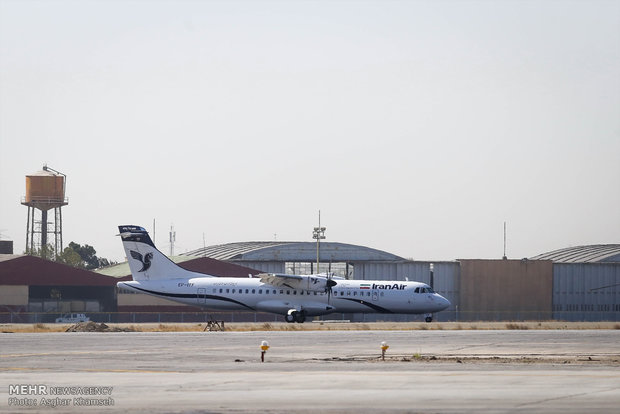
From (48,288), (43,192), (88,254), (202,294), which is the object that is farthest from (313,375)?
(88,254)

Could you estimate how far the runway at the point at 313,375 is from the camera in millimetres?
20562

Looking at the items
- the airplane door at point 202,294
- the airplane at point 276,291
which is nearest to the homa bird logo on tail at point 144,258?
the airplane at point 276,291

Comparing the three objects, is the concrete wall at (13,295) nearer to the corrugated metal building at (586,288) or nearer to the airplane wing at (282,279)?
the airplane wing at (282,279)

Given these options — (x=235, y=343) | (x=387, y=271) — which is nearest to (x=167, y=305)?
(x=387, y=271)

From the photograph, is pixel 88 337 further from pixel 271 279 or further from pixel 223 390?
pixel 223 390

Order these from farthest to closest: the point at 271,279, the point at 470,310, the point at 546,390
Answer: the point at 470,310
the point at 271,279
the point at 546,390

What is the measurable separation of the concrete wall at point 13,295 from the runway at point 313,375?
1648 inches

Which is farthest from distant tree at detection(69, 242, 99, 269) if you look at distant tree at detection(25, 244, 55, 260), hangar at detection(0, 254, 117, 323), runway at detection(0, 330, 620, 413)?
runway at detection(0, 330, 620, 413)

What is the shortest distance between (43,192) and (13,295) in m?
28.3

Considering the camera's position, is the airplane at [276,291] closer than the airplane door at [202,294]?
Yes

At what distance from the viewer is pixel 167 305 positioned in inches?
3406

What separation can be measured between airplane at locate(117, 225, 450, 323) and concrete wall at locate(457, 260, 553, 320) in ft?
79.7

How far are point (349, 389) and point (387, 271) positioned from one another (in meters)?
71.9

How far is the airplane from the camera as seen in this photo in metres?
67.1
